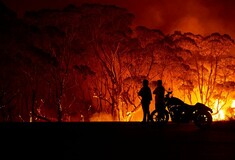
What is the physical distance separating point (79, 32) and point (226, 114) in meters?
18.4

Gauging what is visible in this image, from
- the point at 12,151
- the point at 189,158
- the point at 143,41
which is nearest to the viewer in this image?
the point at 189,158

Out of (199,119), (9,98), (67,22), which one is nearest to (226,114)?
(67,22)

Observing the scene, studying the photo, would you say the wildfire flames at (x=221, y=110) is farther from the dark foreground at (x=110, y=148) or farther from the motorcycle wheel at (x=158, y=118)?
the dark foreground at (x=110, y=148)

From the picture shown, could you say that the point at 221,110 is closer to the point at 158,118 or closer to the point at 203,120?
the point at 158,118

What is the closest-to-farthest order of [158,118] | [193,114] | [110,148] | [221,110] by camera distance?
[110,148] → [193,114] → [158,118] → [221,110]

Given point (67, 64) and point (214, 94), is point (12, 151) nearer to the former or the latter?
point (67, 64)

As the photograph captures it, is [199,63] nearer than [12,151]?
No

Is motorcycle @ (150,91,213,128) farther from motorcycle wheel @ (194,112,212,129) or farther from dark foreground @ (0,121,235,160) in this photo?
dark foreground @ (0,121,235,160)

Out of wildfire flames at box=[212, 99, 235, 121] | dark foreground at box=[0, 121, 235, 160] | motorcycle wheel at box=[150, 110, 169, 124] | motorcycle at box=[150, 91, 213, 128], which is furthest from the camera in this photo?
wildfire flames at box=[212, 99, 235, 121]

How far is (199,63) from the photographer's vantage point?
4872cm

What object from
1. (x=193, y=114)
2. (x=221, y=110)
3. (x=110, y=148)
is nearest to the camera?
(x=110, y=148)

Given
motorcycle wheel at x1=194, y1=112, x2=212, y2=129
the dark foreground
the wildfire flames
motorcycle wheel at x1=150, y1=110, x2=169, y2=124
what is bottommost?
the dark foreground

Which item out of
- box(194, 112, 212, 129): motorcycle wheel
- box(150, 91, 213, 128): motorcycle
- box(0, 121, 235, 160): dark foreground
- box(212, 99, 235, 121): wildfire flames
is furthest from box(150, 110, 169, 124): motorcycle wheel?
box(212, 99, 235, 121): wildfire flames

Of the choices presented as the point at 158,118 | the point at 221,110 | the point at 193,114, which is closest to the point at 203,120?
the point at 193,114
